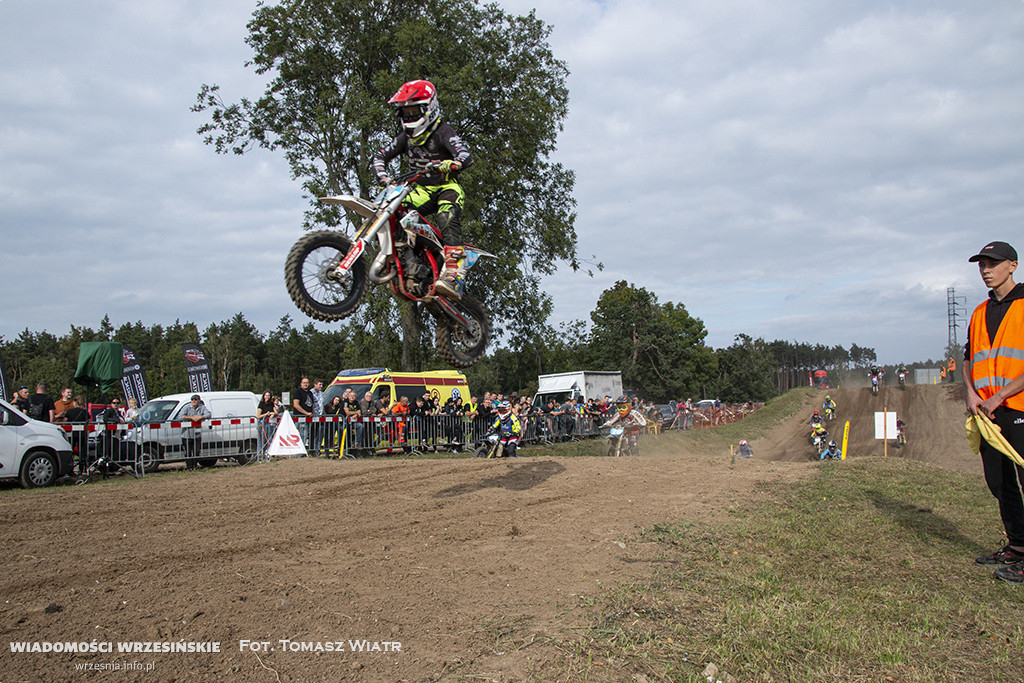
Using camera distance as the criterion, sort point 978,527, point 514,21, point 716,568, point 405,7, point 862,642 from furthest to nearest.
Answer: point 514,21 → point 405,7 → point 978,527 → point 716,568 → point 862,642

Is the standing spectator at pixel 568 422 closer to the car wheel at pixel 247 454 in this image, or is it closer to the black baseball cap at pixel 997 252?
the car wheel at pixel 247 454

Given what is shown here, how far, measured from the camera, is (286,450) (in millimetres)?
14836

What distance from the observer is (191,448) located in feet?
48.5

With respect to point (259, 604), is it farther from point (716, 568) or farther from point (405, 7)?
point (405, 7)

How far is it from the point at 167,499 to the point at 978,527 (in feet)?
33.8

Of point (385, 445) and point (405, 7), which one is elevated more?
point (405, 7)

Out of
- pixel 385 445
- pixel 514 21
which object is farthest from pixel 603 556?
pixel 514 21

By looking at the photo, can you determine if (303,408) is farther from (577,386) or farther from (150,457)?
(577,386)

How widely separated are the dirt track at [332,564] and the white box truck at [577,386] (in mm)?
17557

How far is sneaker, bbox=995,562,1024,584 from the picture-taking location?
5.36 m

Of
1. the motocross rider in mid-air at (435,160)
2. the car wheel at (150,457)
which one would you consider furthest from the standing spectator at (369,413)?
the motocross rider in mid-air at (435,160)

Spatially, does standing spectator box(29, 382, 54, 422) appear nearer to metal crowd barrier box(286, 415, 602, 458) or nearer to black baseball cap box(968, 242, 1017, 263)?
metal crowd barrier box(286, 415, 602, 458)

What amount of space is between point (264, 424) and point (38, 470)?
5.00 meters

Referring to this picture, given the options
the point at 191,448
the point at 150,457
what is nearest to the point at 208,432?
the point at 191,448
